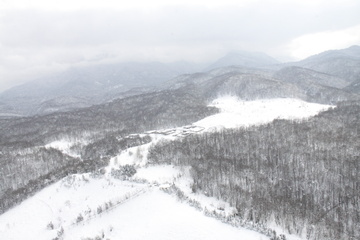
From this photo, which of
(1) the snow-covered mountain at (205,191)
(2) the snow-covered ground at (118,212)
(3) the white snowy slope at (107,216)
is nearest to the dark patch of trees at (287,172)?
(1) the snow-covered mountain at (205,191)

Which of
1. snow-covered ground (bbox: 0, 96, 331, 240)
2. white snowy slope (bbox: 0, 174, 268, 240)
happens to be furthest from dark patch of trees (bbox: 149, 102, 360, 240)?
white snowy slope (bbox: 0, 174, 268, 240)

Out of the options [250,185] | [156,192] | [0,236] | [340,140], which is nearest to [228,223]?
[156,192]

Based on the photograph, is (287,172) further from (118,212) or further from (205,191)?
(118,212)

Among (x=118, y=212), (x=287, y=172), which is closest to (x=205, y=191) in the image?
(x=118, y=212)

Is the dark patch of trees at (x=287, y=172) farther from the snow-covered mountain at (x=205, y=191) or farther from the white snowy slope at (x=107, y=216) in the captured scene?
the white snowy slope at (x=107, y=216)

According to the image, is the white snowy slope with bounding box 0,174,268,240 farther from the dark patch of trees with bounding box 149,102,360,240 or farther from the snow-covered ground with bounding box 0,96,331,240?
the dark patch of trees with bounding box 149,102,360,240

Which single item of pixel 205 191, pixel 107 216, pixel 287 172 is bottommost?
pixel 287 172

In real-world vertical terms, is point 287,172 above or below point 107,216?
below
